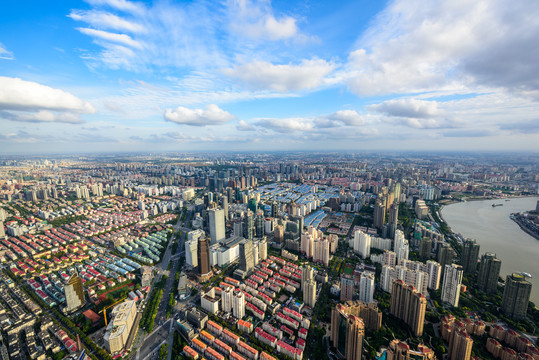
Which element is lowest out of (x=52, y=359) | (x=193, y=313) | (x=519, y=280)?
(x=52, y=359)

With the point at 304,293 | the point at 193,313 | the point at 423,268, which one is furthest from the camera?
the point at 423,268

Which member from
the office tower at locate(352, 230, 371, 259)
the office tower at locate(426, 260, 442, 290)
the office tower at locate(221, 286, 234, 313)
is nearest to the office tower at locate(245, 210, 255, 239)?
the office tower at locate(221, 286, 234, 313)

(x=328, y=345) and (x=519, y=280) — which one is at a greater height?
(x=519, y=280)

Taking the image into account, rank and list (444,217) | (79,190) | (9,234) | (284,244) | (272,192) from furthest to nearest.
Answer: (272,192) → (79,190) → (444,217) → (9,234) → (284,244)

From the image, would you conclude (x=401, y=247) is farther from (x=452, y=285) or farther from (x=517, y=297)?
(x=517, y=297)

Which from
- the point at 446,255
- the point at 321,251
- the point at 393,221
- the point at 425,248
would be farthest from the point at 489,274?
the point at 321,251

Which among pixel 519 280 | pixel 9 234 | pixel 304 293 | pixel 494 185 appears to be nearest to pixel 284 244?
pixel 304 293

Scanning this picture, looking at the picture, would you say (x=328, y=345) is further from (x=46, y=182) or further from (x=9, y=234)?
(x=46, y=182)
